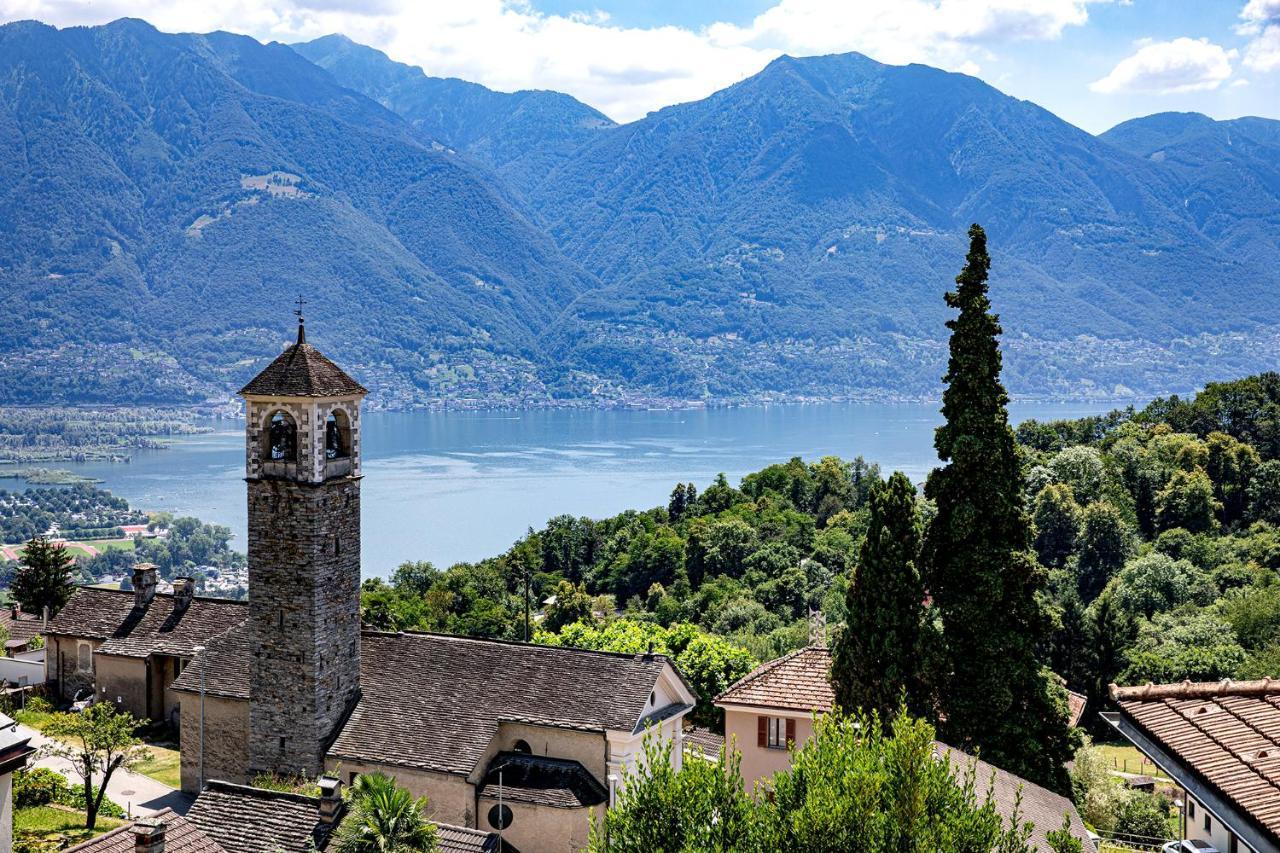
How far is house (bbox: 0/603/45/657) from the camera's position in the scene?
1549 inches

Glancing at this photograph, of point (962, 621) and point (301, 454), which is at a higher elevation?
point (301, 454)

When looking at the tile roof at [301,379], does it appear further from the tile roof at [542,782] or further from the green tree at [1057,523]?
the green tree at [1057,523]

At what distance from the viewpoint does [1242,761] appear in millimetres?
10383

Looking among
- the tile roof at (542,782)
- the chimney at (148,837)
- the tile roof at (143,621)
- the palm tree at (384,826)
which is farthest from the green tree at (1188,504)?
the chimney at (148,837)

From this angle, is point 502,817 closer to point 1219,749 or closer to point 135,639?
point 1219,749

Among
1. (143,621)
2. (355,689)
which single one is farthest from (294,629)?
(143,621)

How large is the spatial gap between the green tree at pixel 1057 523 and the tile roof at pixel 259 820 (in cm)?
4567

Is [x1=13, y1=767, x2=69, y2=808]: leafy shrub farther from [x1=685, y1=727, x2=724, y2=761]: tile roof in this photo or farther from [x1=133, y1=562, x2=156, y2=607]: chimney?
[x1=685, y1=727, x2=724, y2=761]: tile roof

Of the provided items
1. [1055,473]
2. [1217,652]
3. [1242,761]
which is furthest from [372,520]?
[1242,761]

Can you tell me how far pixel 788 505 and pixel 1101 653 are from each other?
49138 millimetres

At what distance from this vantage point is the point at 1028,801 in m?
18.2

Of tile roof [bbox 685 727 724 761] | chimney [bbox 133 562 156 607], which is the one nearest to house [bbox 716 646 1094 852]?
tile roof [bbox 685 727 724 761]

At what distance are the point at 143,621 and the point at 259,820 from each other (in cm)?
1624

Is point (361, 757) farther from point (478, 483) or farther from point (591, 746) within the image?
point (478, 483)
